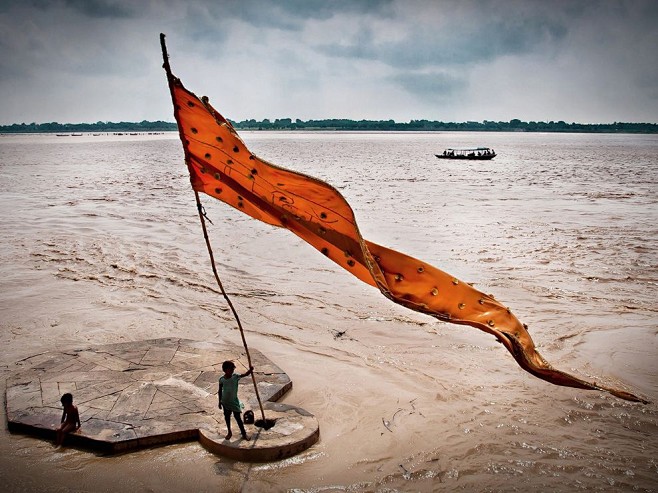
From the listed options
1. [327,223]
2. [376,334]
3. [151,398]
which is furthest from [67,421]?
[376,334]

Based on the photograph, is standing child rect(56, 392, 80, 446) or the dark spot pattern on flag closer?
the dark spot pattern on flag

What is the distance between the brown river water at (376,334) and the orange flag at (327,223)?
282 centimetres

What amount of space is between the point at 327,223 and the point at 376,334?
619 centimetres

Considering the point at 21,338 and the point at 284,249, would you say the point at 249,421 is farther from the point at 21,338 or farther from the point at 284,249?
the point at 284,249

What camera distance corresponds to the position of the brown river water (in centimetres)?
556

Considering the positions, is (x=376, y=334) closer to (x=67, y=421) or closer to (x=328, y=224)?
(x=67, y=421)

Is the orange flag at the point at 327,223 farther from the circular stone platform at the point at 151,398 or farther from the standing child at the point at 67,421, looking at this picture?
the standing child at the point at 67,421

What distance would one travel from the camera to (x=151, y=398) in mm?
6430

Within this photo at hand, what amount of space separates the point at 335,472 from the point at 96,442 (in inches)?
103

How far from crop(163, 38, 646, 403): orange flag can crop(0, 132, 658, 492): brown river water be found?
2.82 meters

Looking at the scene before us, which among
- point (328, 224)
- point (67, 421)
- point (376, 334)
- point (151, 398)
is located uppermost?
point (328, 224)

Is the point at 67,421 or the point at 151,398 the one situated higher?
the point at 67,421

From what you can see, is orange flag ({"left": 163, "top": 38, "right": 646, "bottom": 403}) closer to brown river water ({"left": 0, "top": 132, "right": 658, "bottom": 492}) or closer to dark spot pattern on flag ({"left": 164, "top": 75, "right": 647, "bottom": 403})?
dark spot pattern on flag ({"left": 164, "top": 75, "right": 647, "bottom": 403})

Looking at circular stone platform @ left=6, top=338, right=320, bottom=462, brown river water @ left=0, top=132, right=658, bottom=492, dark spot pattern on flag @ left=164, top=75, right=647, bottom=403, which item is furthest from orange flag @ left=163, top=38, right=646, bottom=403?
circular stone platform @ left=6, top=338, right=320, bottom=462
